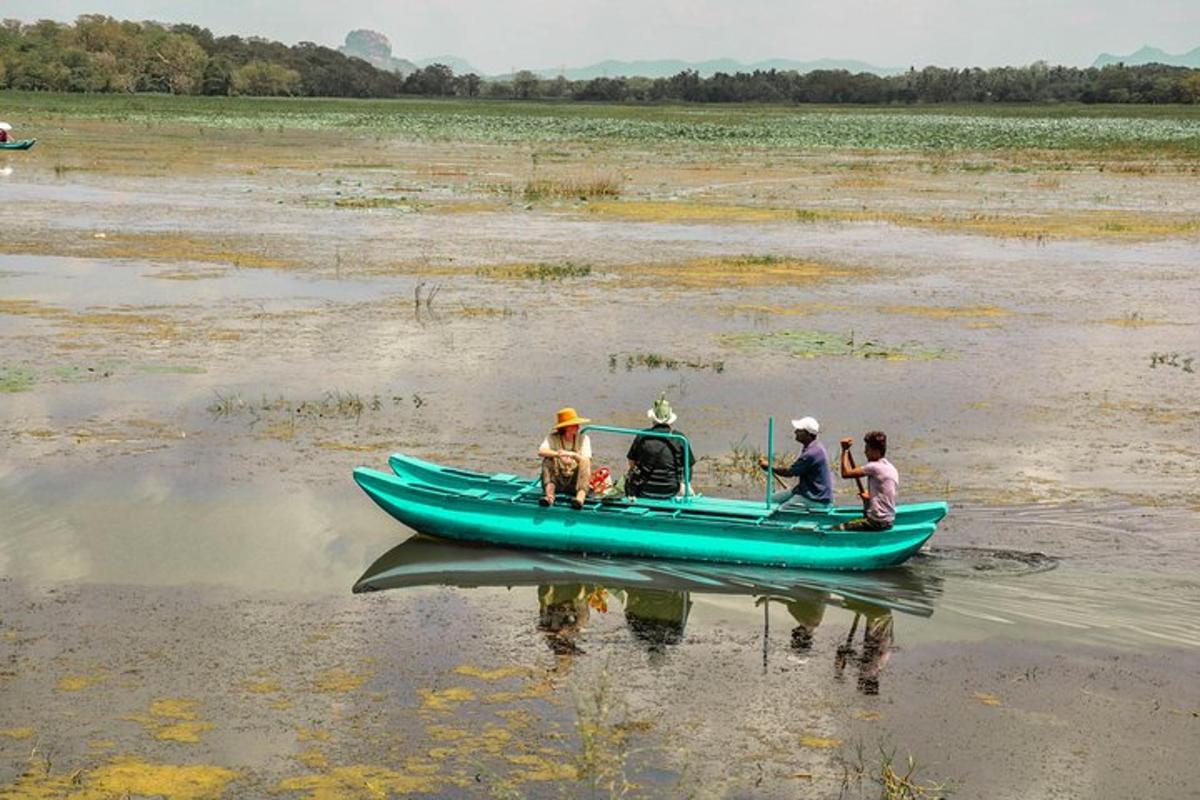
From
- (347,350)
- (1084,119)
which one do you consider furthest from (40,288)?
(1084,119)

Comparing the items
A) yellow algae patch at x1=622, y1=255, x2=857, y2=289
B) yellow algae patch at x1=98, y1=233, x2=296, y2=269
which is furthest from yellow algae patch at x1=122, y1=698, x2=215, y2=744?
yellow algae patch at x1=98, y1=233, x2=296, y2=269

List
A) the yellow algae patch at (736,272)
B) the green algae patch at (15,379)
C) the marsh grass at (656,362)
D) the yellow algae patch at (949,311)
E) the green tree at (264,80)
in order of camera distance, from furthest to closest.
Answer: the green tree at (264,80) → the yellow algae patch at (736,272) → the yellow algae patch at (949,311) → the marsh grass at (656,362) → the green algae patch at (15,379)

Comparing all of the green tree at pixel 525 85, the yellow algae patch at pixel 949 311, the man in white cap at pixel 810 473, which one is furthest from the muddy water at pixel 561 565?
the green tree at pixel 525 85

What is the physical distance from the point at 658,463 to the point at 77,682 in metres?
5.35

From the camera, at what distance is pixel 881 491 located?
1295 centimetres

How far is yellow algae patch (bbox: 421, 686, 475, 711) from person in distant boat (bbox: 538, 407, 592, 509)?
128 inches

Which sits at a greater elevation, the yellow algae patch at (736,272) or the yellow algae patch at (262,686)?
the yellow algae patch at (736,272)

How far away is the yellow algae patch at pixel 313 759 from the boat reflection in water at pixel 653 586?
7.83ft

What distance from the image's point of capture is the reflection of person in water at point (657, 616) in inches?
449

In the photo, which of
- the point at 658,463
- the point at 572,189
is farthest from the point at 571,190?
the point at 658,463

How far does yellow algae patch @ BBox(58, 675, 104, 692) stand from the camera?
10.1 metres

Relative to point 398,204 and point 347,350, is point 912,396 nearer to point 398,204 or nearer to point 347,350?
point 347,350

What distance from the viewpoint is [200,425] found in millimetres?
16875

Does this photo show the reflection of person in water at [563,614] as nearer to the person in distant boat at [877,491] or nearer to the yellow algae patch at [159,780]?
the person in distant boat at [877,491]
